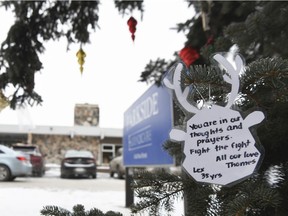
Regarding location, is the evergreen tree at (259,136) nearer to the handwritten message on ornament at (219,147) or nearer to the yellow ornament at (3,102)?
the handwritten message on ornament at (219,147)

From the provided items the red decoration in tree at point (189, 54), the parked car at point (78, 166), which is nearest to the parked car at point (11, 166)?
the parked car at point (78, 166)

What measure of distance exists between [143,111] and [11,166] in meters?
8.15

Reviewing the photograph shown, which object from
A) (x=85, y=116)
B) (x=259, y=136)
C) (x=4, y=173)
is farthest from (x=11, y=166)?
(x=85, y=116)

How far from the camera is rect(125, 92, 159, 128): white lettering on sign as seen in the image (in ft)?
14.0

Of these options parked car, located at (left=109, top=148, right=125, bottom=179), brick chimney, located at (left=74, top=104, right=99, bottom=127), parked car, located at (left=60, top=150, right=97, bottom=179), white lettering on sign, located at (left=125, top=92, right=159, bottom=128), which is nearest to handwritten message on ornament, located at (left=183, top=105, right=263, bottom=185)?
white lettering on sign, located at (left=125, top=92, right=159, bottom=128)

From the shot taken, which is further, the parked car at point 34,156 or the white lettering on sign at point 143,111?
the parked car at point 34,156

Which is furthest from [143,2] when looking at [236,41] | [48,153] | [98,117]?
[98,117]

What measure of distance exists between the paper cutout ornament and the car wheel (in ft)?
35.9

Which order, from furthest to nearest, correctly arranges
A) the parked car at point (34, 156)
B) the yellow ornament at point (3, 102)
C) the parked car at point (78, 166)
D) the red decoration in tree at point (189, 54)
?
the parked car at point (78, 166) < the parked car at point (34, 156) < the red decoration in tree at point (189, 54) < the yellow ornament at point (3, 102)

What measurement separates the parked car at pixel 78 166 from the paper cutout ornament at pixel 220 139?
50.3 feet

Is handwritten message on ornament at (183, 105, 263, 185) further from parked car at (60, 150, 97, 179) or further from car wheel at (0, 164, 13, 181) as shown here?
parked car at (60, 150, 97, 179)

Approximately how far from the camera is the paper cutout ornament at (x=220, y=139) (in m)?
1.20

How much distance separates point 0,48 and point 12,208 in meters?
1.93

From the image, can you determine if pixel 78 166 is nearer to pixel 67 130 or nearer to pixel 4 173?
pixel 4 173
